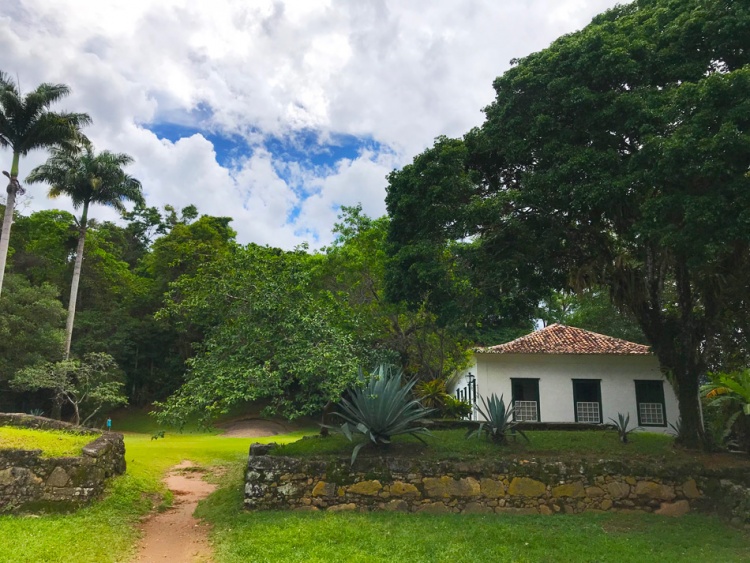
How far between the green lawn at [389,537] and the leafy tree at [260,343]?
1.98 meters

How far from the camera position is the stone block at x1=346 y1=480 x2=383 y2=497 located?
9609 millimetres

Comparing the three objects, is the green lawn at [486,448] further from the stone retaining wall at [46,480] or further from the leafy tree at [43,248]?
the leafy tree at [43,248]

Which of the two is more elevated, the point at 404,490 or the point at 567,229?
the point at 567,229

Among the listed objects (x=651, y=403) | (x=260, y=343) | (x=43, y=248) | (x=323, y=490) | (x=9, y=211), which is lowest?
(x=323, y=490)

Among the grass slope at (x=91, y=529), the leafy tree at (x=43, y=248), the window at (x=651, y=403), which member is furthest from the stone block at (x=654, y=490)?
the leafy tree at (x=43, y=248)

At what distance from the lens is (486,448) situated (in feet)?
35.1

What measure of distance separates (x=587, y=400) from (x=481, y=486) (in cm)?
1145

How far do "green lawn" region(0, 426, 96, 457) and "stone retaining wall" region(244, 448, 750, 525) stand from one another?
3.56 m

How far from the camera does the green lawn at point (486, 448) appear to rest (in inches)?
407

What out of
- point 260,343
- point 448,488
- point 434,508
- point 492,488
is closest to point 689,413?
point 492,488

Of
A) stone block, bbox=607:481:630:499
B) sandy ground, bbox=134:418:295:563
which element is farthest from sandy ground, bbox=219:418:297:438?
stone block, bbox=607:481:630:499

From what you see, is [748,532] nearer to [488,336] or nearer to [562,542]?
[562,542]

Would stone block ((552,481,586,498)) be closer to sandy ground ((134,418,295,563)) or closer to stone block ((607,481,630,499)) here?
stone block ((607,481,630,499))

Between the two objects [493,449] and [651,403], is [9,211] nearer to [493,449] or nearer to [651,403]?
[493,449]
